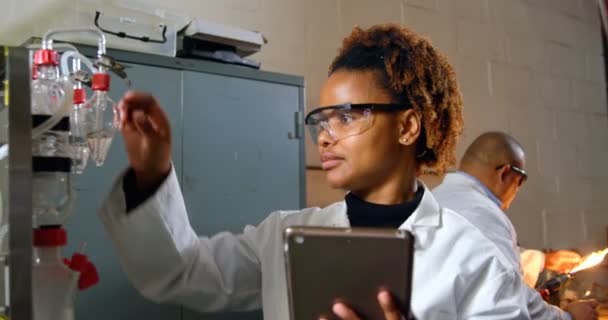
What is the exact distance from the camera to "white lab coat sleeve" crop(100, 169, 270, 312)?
99cm

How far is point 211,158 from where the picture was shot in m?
1.59

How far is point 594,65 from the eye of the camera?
12.5ft

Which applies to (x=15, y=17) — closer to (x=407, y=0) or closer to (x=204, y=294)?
(x=204, y=294)

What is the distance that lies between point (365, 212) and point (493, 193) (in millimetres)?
1567

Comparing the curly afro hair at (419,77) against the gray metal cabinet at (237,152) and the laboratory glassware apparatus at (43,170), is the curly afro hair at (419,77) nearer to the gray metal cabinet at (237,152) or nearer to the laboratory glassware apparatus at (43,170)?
the gray metal cabinet at (237,152)

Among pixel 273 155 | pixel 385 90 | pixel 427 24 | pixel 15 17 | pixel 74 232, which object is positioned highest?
pixel 427 24

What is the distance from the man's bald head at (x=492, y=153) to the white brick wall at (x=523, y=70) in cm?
24

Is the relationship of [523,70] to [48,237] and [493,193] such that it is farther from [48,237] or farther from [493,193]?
[48,237]

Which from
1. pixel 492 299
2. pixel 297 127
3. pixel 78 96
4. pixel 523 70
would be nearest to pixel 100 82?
pixel 78 96

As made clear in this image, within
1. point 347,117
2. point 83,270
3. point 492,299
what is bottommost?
point 492,299

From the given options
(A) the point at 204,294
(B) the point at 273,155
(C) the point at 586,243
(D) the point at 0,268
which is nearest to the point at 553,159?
(C) the point at 586,243

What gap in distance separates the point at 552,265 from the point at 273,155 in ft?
6.35

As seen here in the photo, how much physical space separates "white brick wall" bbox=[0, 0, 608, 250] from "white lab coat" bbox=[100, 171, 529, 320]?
1077 mm

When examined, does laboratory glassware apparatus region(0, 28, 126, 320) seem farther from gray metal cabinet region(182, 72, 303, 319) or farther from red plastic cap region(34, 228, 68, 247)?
gray metal cabinet region(182, 72, 303, 319)
